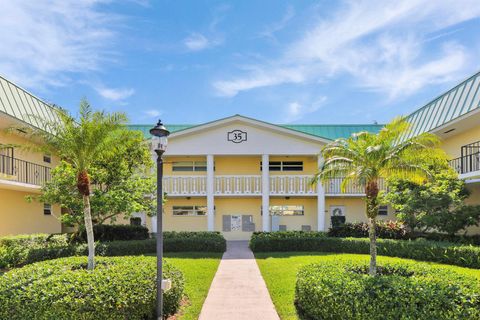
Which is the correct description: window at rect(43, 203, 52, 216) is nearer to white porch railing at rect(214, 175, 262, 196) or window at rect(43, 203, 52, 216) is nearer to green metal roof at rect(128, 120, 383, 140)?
green metal roof at rect(128, 120, 383, 140)

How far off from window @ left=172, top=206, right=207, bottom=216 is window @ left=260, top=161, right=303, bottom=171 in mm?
5384

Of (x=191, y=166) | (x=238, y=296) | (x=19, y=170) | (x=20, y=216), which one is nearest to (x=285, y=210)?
(x=191, y=166)

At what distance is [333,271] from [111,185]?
36.7 ft

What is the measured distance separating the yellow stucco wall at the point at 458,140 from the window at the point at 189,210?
14954 millimetres

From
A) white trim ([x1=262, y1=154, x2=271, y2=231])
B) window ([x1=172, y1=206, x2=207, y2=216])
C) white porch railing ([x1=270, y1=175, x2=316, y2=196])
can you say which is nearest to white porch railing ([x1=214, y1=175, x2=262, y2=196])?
white trim ([x1=262, y1=154, x2=271, y2=231])

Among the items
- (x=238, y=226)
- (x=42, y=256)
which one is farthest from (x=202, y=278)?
(x=238, y=226)

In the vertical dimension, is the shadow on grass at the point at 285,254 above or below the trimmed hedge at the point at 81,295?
below

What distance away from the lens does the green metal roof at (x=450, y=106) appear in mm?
15017

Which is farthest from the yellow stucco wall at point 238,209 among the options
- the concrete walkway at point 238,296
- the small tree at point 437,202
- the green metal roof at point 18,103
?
the green metal roof at point 18,103

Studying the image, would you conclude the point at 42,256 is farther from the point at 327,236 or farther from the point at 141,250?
the point at 327,236

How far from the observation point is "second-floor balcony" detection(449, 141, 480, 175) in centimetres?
1557

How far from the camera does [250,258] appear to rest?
48.7 ft

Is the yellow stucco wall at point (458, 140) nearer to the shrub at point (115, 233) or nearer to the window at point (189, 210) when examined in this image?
the window at point (189, 210)

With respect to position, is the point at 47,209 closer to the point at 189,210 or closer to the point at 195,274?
the point at 189,210
